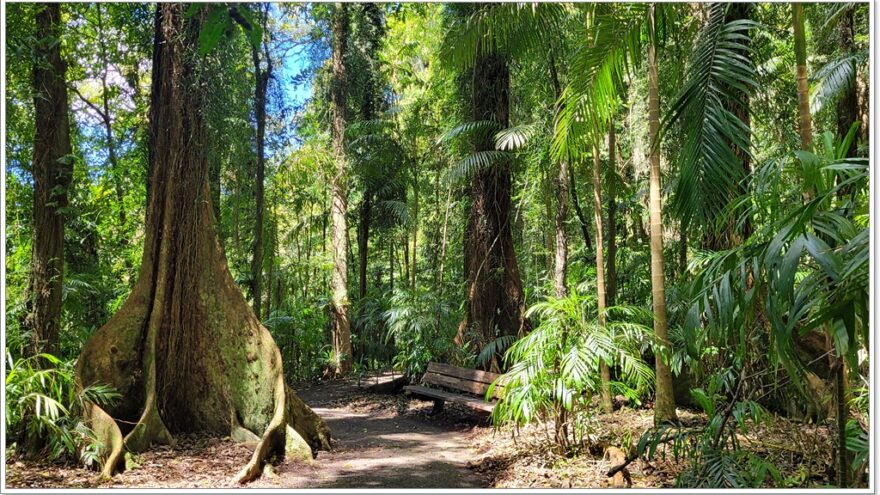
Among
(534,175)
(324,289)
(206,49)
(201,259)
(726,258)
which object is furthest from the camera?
(324,289)

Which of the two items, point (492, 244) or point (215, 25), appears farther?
point (492, 244)

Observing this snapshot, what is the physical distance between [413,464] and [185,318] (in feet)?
8.12

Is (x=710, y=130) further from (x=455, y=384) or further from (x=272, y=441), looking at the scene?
(x=455, y=384)

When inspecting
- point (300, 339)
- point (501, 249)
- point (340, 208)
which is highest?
point (340, 208)

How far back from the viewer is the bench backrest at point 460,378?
24.2 ft

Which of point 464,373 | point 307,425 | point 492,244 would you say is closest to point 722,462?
point 307,425

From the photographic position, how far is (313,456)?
16.8 ft

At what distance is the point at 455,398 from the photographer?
7.18 metres

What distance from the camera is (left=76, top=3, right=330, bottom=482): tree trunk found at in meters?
A: 5.12

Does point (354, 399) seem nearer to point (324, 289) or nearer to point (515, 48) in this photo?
point (515, 48)

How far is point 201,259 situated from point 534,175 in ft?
17.6

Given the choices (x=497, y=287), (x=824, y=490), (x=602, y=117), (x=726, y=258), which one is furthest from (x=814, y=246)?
(x=497, y=287)

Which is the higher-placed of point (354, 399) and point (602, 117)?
point (602, 117)

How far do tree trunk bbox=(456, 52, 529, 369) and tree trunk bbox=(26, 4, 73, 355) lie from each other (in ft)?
16.3
